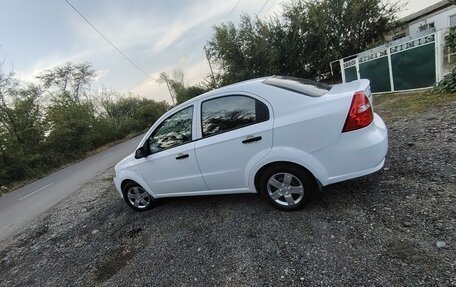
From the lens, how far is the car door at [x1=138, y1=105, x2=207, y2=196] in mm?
3807

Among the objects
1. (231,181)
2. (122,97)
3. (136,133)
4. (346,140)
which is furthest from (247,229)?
(122,97)

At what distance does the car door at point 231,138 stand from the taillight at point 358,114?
2.84ft

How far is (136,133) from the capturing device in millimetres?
40094

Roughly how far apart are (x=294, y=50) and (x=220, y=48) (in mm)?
6163

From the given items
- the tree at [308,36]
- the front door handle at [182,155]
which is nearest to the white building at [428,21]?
the tree at [308,36]

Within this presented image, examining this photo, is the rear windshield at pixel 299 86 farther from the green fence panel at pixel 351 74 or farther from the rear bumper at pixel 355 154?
the green fence panel at pixel 351 74

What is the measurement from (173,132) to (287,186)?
187 cm

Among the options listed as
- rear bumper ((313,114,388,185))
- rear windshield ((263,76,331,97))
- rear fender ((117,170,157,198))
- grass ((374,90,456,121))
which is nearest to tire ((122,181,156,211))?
rear fender ((117,170,157,198))

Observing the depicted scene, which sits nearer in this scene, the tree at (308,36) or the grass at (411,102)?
the grass at (411,102)

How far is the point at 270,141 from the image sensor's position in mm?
3152

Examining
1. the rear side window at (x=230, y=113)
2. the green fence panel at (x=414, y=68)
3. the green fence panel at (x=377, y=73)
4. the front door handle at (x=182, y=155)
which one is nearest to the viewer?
the rear side window at (x=230, y=113)

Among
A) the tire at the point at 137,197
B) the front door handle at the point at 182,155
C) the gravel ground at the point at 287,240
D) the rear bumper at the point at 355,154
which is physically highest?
the front door handle at the point at 182,155

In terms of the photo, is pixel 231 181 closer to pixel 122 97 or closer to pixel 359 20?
pixel 359 20

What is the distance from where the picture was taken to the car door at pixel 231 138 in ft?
10.6
